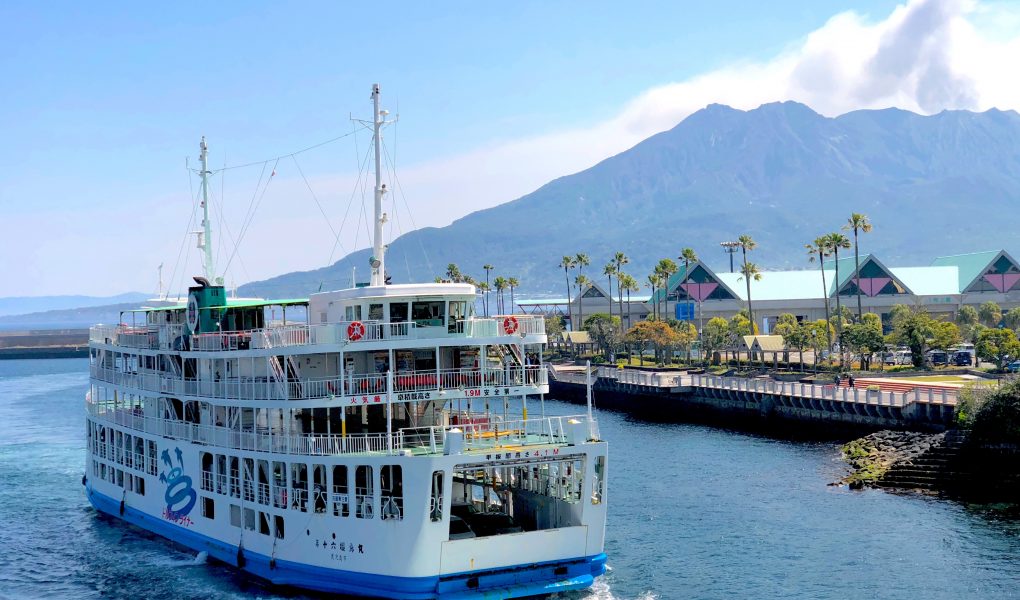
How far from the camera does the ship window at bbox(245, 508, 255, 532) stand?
32.6 metres

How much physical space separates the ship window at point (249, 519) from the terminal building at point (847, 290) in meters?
88.4

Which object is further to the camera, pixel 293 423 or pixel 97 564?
pixel 97 564

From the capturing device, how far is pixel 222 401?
3362cm

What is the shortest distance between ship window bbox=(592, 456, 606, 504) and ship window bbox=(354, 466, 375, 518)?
6.05 meters

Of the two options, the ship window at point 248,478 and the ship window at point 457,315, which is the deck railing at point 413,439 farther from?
the ship window at point 457,315

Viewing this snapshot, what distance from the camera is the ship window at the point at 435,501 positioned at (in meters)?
27.9

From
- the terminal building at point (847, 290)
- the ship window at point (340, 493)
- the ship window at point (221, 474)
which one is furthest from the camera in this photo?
the terminal building at point (847, 290)

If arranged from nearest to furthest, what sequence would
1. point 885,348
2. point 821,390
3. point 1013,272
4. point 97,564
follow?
point 97,564 → point 821,390 → point 885,348 → point 1013,272

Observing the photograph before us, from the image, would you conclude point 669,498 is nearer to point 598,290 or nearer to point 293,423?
point 293,423

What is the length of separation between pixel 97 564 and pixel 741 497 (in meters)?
26.0

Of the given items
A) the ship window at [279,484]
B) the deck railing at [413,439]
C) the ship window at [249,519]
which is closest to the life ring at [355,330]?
the deck railing at [413,439]

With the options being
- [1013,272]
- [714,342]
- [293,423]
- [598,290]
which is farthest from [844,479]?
[598,290]

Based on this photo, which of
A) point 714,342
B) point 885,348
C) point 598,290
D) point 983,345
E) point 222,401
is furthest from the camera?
point 598,290

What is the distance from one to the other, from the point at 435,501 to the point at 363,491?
2531mm
